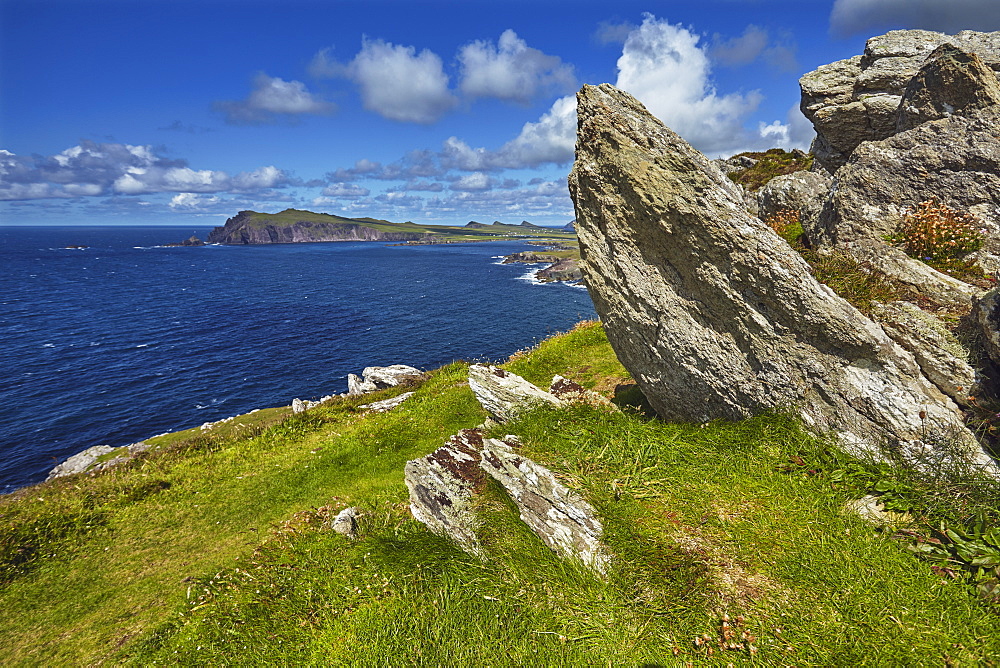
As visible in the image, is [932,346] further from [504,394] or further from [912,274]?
[504,394]

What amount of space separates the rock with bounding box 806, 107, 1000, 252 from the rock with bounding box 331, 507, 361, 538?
15.5 m

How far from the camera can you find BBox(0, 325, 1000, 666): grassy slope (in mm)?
6035

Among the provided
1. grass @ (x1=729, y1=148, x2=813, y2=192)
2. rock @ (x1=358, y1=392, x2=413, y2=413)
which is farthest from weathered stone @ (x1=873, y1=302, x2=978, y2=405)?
grass @ (x1=729, y1=148, x2=813, y2=192)

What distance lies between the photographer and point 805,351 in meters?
8.81

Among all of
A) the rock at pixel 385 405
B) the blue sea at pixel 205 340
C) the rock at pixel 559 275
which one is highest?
the rock at pixel 385 405

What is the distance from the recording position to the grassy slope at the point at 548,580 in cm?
604

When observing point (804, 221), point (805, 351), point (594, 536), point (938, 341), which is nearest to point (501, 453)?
point (594, 536)

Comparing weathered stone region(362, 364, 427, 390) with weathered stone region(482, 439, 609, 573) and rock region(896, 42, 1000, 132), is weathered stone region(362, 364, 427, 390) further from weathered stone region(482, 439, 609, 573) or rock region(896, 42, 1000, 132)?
rock region(896, 42, 1000, 132)

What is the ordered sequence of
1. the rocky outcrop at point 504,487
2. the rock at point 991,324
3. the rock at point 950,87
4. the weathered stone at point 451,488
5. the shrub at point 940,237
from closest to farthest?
the rock at point 991,324 < the rocky outcrop at point 504,487 < the weathered stone at point 451,488 < the shrub at point 940,237 < the rock at point 950,87

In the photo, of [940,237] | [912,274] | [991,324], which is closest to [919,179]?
[940,237]

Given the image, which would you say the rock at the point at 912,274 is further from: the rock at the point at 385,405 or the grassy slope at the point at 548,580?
the rock at the point at 385,405

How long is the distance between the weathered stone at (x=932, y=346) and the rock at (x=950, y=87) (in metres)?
8.57

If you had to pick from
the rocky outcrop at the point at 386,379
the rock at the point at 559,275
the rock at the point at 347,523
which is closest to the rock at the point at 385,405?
the rocky outcrop at the point at 386,379

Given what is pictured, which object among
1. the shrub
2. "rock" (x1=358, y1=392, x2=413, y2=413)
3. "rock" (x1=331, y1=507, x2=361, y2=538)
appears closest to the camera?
the shrub
